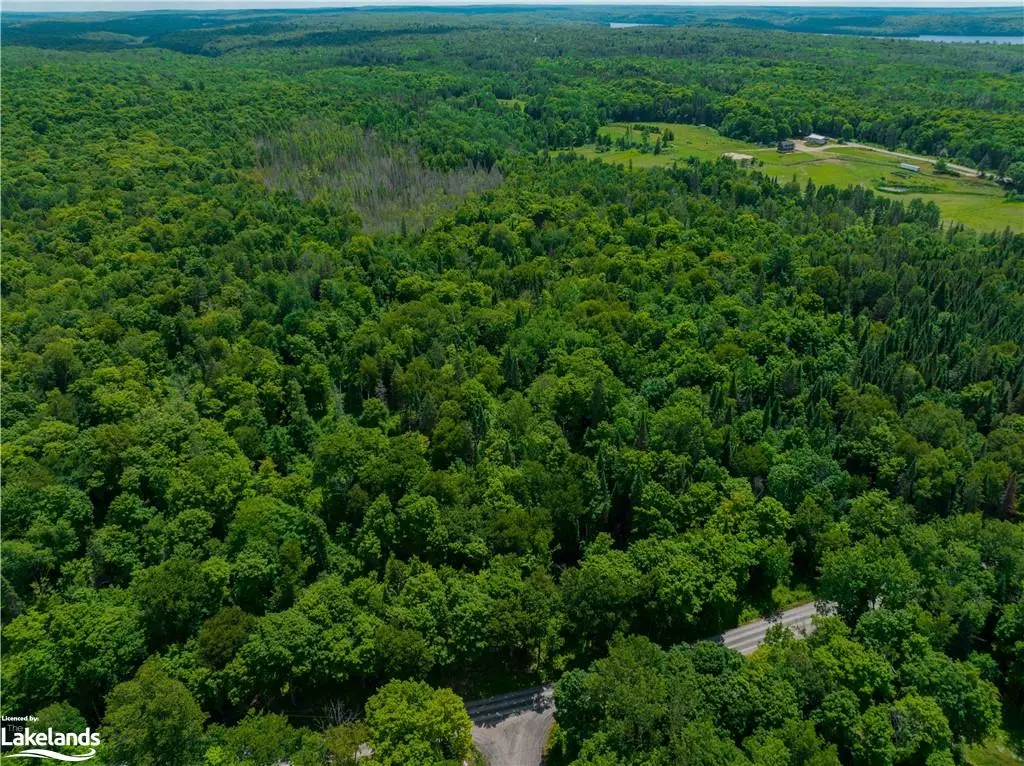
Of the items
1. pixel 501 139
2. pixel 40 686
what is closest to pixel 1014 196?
pixel 501 139

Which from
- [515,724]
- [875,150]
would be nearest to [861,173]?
[875,150]

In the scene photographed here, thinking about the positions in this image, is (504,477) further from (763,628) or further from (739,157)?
(739,157)

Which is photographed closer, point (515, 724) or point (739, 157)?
point (515, 724)

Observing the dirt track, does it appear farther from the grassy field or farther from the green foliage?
the green foliage

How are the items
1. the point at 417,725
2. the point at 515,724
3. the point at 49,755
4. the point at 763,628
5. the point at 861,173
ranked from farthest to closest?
the point at 861,173 → the point at 763,628 → the point at 515,724 → the point at 417,725 → the point at 49,755

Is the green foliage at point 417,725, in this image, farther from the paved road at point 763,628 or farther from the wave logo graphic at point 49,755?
the paved road at point 763,628

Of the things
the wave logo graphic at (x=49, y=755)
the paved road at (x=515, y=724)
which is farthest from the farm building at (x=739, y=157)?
the wave logo graphic at (x=49, y=755)
